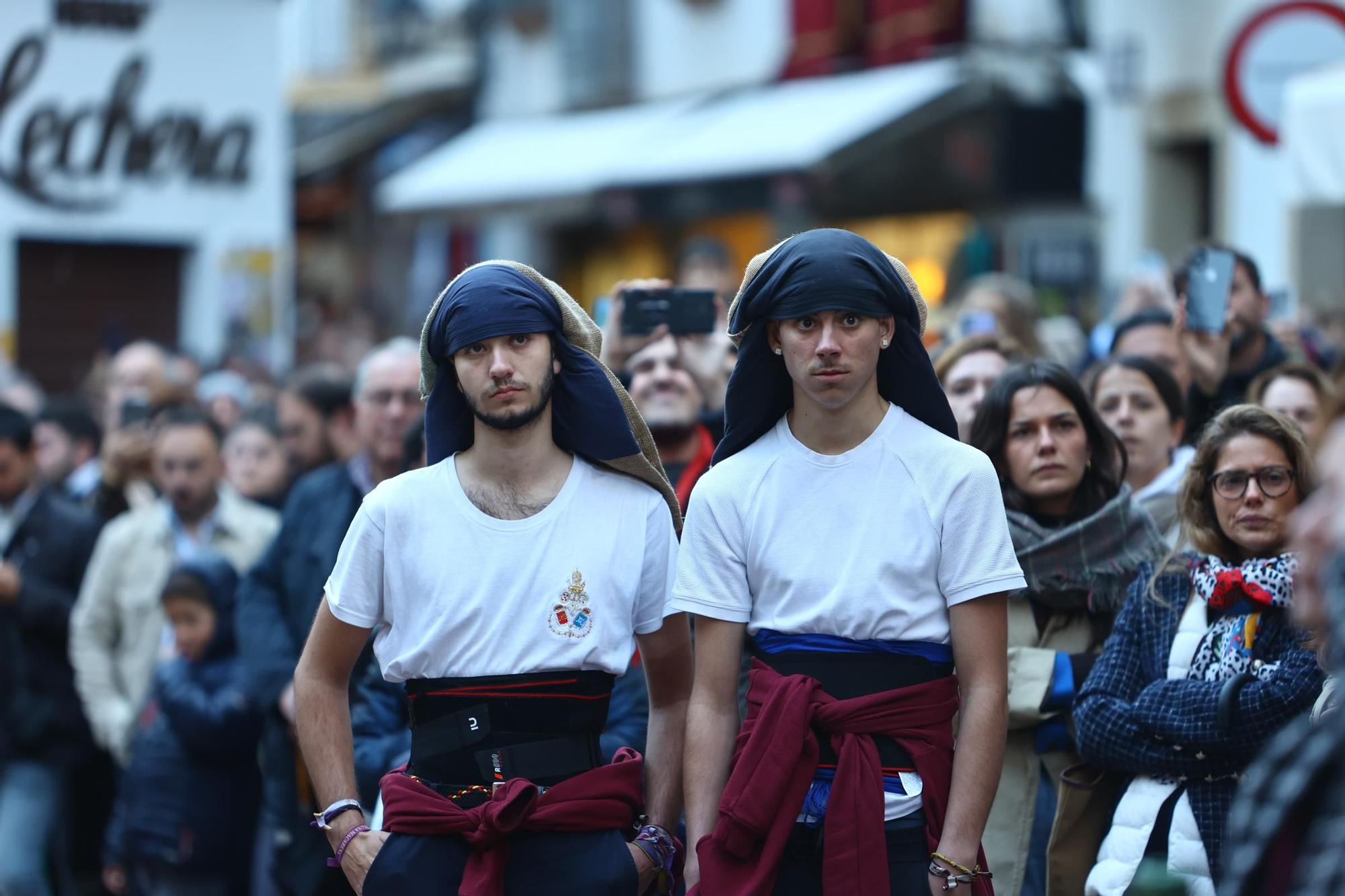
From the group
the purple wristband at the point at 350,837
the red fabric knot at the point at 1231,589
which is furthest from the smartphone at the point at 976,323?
the purple wristband at the point at 350,837

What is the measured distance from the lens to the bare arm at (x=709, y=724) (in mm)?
3809

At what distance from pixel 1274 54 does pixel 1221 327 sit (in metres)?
2.56

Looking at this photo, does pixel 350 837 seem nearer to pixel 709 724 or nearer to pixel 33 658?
pixel 709 724

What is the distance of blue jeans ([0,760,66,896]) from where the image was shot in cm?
697

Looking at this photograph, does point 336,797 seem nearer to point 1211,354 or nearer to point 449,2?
point 1211,354

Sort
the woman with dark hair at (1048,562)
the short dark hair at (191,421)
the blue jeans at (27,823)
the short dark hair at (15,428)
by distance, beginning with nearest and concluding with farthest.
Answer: the woman with dark hair at (1048,562) < the blue jeans at (27,823) < the short dark hair at (191,421) < the short dark hair at (15,428)

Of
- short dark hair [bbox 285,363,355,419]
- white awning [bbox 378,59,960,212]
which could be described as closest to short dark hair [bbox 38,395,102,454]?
short dark hair [bbox 285,363,355,419]

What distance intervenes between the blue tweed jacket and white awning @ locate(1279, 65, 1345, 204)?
3.81 metres

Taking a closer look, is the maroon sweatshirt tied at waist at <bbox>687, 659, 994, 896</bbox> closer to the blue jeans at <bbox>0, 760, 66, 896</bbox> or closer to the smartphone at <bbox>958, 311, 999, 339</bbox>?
the smartphone at <bbox>958, 311, 999, 339</bbox>

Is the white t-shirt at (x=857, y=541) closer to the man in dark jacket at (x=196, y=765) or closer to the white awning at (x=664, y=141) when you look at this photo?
the man in dark jacket at (x=196, y=765)

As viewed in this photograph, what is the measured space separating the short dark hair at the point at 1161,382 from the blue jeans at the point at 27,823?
172 inches

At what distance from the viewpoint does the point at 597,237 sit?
23.2m

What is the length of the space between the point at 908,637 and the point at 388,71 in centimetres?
2638

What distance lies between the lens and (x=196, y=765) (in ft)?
21.5
